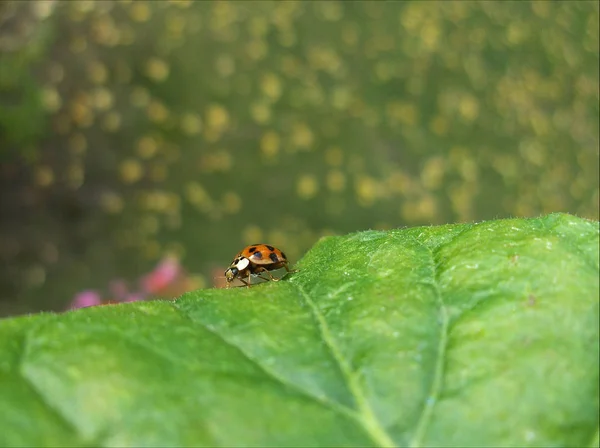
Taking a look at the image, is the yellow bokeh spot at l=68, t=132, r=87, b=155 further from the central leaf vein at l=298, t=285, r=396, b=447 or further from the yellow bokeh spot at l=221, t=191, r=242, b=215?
the central leaf vein at l=298, t=285, r=396, b=447

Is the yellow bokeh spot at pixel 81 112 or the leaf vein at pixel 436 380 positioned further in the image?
the yellow bokeh spot at pixel 81 112

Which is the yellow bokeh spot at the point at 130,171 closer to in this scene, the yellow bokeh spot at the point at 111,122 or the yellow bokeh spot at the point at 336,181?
the yellow bokeh spot at the point at 111,122

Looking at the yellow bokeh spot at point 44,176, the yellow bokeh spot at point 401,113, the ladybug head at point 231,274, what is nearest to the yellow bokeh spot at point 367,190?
the yellow bokeh spot at point 401,113

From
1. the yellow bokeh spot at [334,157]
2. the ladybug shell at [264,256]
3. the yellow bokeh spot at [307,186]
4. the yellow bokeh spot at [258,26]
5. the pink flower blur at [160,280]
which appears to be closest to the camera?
the ladybug shell at [264,256]

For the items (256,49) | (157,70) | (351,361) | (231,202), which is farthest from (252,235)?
(351,361)

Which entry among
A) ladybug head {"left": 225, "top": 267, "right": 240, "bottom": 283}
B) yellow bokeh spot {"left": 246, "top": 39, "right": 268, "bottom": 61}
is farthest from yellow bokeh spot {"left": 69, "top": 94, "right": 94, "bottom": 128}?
ladybug head {"left": 225, "top": 267, "right": 240, "bottom": 283}

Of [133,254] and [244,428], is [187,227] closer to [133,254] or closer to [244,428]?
[133,254]

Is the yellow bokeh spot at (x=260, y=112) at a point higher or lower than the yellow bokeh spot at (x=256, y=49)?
lower

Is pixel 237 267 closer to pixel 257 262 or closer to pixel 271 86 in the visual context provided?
pixel 257 262
